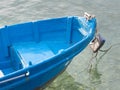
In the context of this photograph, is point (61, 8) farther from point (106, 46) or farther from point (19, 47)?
point (19, 47)

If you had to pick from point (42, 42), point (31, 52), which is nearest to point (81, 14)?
point (42, 42)

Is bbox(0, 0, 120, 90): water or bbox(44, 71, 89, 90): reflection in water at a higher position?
bbox(0, 0, 120, 90): water

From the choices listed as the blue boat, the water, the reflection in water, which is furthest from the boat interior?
the water

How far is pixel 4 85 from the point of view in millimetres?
6082

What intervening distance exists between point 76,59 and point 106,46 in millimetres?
1362

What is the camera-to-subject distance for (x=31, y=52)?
8242mm

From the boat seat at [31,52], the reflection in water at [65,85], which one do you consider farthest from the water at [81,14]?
the boat seat at [31,52]

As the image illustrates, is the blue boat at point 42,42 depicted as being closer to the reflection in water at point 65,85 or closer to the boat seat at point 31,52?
the boat seat at point 31,52

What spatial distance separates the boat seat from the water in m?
0.87

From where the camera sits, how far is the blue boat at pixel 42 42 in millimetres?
7207

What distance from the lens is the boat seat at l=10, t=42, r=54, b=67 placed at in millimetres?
7887

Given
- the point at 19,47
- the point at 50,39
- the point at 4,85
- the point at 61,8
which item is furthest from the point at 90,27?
A: the point at 61,8

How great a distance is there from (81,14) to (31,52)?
17.3ft

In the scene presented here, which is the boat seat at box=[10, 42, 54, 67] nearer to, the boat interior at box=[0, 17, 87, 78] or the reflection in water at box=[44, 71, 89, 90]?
the boat interior at box=[0, 17, 87, 78]
